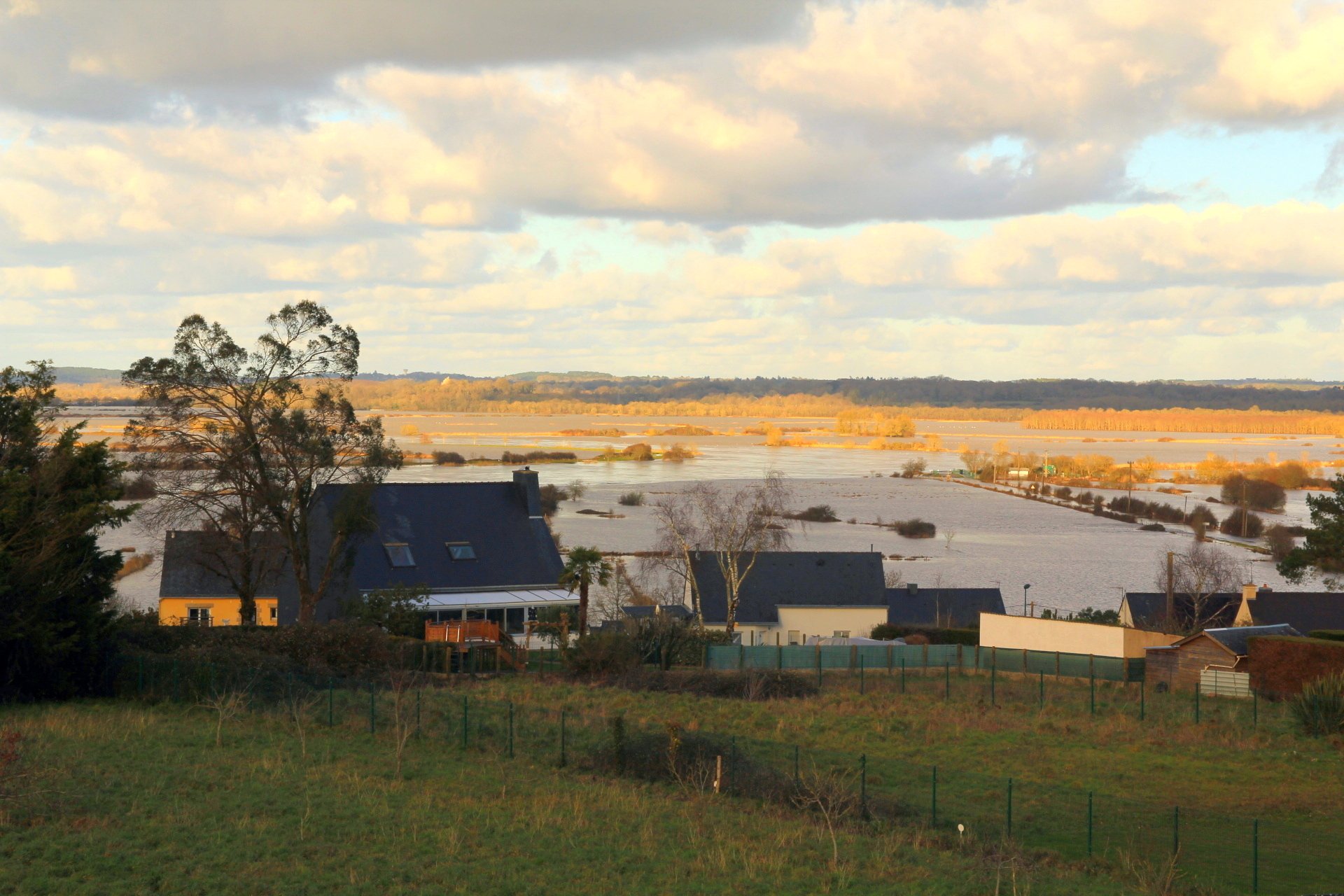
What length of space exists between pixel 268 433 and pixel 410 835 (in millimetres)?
25852

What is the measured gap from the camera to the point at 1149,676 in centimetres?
3962

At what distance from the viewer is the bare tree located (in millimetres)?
52875

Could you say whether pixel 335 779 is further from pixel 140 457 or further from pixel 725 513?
pixel 725 513

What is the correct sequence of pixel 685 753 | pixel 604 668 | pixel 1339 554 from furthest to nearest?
pixel 1339 554 → pixel 604 668 → pixel 685 753

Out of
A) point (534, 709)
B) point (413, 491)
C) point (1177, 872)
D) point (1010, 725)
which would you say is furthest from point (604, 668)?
point (1177, 872)

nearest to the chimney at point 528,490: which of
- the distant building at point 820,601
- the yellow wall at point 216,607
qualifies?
the distant building at point 820,601

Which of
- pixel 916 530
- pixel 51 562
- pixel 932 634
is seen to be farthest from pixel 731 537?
pixel 916 530

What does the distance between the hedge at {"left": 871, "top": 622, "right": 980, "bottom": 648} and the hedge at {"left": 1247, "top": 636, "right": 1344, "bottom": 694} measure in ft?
45.3

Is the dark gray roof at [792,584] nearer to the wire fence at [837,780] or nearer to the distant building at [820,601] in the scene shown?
the distant building at [820,601]

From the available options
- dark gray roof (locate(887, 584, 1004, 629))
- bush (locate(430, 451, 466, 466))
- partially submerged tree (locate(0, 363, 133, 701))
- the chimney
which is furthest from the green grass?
bush (locate(430, 451, 466, 466))

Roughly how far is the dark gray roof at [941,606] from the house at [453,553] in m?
17.6

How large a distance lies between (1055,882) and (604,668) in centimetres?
2175

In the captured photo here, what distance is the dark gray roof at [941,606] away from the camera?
2208 inches

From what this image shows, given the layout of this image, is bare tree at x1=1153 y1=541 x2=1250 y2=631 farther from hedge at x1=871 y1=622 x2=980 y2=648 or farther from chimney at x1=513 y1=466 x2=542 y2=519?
chimney at x1=513 y1=466 x2=542 y2=519
